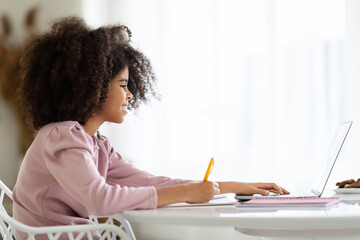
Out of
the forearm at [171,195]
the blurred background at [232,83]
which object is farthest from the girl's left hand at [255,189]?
the blurred background at [232,83]

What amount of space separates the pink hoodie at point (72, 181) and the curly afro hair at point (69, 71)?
9 centimetres

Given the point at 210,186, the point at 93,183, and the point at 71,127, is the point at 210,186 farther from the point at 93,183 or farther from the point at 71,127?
the point at 71,127

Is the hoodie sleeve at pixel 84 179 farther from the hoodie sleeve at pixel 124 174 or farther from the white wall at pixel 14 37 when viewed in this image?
the white wall at pixel 14 37

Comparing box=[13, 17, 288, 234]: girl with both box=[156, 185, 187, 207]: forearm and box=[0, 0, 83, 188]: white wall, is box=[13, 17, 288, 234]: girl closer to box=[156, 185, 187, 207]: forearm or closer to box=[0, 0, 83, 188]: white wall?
box=[156, 185, 187, 207]: forearm

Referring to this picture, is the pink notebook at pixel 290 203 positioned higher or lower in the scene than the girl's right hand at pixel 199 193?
lower

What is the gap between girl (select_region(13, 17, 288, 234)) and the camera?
1.15m

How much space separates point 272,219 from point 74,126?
556 mm

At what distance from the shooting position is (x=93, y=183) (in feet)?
3.59

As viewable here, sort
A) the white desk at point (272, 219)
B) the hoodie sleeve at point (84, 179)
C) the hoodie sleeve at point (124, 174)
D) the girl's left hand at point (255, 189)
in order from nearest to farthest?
1. the white desk at point (272, 219)
2. the hoodie sleeve at point (84, 179)
3. the girl's left hand at point (255, 189)
4. the hoodie sleeve at point (124, 174)

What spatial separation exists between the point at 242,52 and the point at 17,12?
1374 mm

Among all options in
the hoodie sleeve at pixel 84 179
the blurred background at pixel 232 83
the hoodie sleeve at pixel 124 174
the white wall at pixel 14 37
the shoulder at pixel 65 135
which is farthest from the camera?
the white wall at pixel 14 37

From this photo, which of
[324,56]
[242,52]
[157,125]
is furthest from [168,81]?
[324,56]

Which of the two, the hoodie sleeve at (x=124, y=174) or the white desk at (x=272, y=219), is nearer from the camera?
the white desk at (x=272, y=219)

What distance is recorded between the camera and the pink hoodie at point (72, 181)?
109 cm
